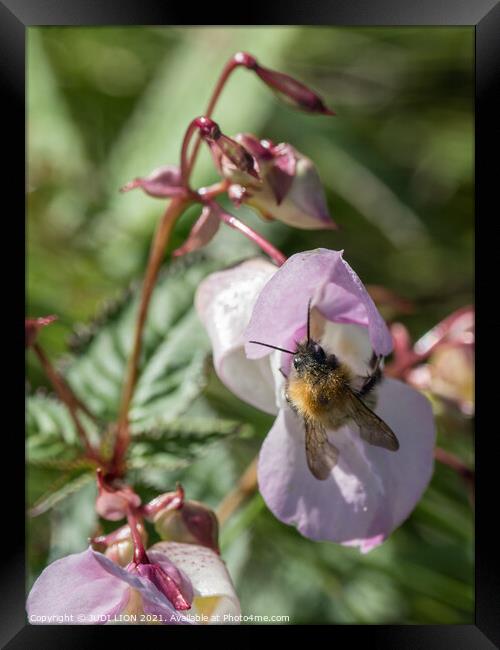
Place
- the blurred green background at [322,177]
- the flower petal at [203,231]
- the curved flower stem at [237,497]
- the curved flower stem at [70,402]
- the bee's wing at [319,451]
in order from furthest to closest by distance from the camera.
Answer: the blurred green background at [322,177], the curved flower stem at [237,497], the curved flower stem at [70,402], the flower petal at [203,231], the bee's wing at [319,451]

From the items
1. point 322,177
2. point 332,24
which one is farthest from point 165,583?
point 322,177

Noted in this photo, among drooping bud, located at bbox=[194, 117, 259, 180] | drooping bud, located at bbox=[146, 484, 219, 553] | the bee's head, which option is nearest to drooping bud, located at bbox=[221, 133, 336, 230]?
drooping bud, located at bbox=[194, 117, 259, 180]

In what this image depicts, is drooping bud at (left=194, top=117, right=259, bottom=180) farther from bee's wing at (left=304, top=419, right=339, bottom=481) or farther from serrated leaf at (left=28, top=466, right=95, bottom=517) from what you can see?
serrated leaf at (left=28, top=466, right=95, bottom=517)

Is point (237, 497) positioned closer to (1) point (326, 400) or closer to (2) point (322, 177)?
(1) point (326, 400)

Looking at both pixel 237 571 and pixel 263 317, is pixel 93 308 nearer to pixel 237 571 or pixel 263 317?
pixel 237 571

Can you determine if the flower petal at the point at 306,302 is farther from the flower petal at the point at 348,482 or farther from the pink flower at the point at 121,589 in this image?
the pink flower at the point at 121,589

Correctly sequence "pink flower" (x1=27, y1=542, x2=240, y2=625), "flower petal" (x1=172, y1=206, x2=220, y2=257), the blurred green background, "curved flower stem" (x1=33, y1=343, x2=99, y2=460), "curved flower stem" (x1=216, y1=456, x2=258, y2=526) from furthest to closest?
the blurred green background
"curved flower stem" (x1=216, y1=456, x2=258, y2=526)
"curved flower stem" (x1=33, y1=343, x2=99, y2=460)
"flower petal" (x1=172, y1=206, x2=220, y2=257)
"pink flower" (x1=27, y1=542, x2=240, y2=625)

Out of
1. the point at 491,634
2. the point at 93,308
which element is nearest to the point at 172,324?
the point at 93,308

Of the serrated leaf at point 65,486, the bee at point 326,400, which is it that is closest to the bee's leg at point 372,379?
the bee at point 326,400
